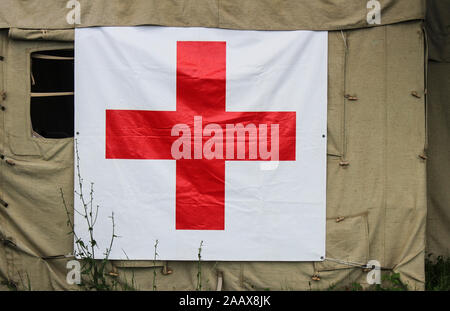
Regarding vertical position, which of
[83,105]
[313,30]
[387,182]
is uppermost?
[313,30]

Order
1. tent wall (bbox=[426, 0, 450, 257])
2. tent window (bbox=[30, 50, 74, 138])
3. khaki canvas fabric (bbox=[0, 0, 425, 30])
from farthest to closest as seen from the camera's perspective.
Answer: tent wall (bbox=[426, 0, 450, 257]) < tent window (bbox=[30, 50, 74, 138]) < khaki canvas fabric (bbox=[0, 0, 425, 30])

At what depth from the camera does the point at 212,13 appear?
3.17m

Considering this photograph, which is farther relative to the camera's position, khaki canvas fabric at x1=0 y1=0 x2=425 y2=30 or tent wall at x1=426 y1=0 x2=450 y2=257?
tent wall at x1=426 y1=0 x2=450 y2=257

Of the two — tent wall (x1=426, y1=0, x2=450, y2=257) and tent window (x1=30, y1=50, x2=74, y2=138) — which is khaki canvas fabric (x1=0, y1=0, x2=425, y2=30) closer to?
tent window (x1=30, y1=50, x2=74, y2=138)

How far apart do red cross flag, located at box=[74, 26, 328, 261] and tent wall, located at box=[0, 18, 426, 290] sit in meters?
0.12

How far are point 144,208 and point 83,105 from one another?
80 centimetres

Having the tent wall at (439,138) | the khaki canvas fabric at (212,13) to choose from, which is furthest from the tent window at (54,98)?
the tent wall at (439,138)

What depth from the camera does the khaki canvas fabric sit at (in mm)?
3156

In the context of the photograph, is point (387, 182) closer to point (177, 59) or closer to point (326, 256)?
point (326, 256)

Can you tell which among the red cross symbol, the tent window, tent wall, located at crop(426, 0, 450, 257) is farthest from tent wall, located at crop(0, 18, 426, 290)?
tent wall, located at crop(426, 0, 450, 257)

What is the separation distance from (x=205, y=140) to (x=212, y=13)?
852 mm

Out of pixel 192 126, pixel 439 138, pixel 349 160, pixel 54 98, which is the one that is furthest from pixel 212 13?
pixel 439 138

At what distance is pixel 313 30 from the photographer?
318cm

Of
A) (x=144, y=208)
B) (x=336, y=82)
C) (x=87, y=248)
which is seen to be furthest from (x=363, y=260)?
(x=87, y=248)
